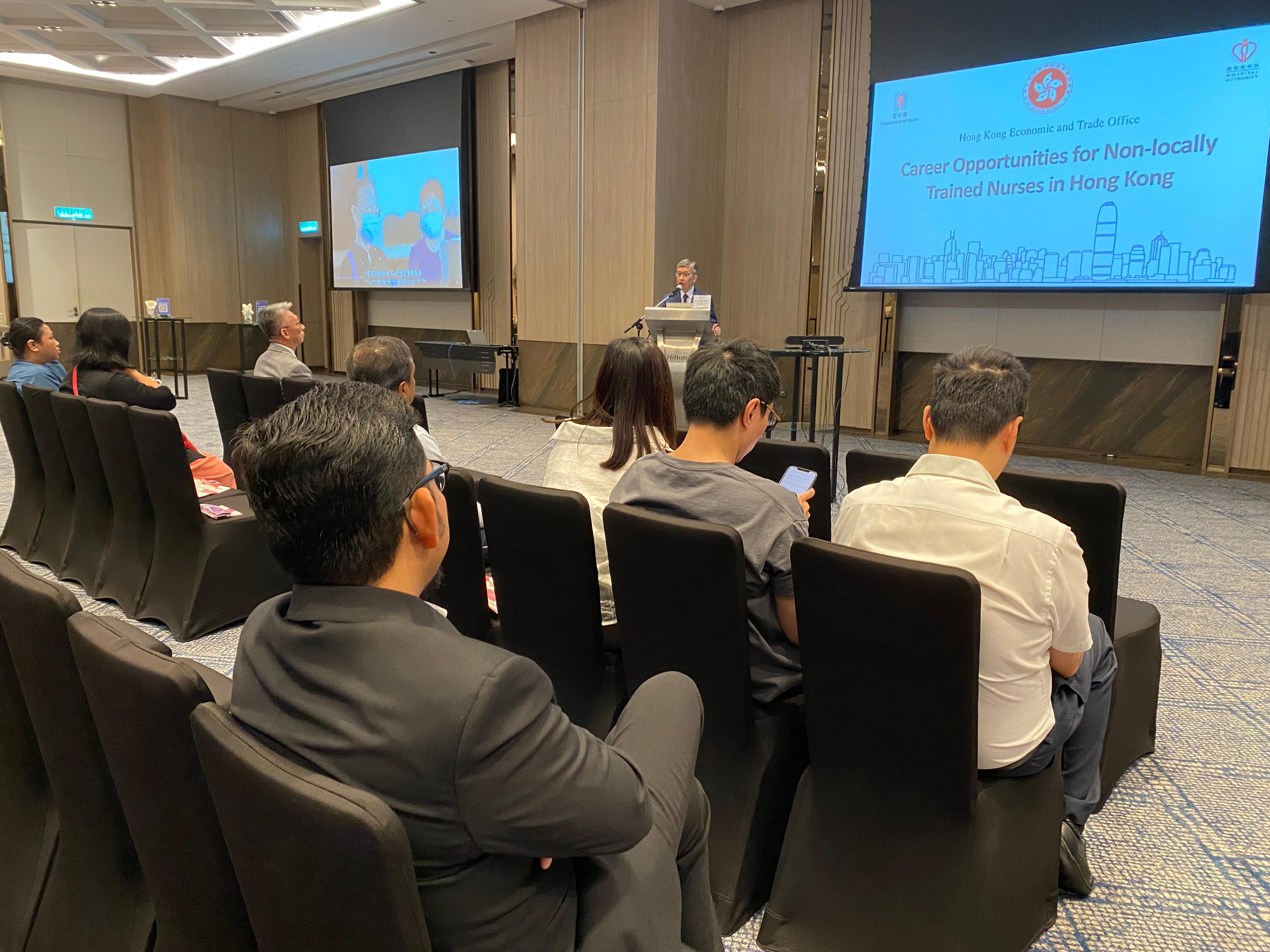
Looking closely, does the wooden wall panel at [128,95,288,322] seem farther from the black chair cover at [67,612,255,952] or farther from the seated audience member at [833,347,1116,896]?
the black chair cover at [67,612,255,952]

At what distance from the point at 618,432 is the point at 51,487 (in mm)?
3108

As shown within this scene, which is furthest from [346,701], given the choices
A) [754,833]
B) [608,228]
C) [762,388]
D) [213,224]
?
[213,224]

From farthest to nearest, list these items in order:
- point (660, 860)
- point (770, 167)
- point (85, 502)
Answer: point (770, 167) → point (85, 502) → point (660, 860)

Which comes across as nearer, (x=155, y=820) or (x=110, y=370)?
(x=155, y=820)

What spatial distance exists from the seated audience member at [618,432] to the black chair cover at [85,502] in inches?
91.5

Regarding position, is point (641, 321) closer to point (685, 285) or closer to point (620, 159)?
point (685, 285)

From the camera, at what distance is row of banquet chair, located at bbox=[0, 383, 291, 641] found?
3.30 m

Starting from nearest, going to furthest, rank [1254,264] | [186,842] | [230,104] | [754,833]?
[186,842], [754,833], [1254,264], [230,104]

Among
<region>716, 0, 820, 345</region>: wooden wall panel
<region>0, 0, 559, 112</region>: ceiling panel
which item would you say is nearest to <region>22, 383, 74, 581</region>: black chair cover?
<region>0, 0, 559, 112</region>: ceiling panel

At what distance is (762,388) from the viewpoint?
6.69 ft

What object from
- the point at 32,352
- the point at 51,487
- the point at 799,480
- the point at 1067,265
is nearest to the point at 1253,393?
the point at 1067,265

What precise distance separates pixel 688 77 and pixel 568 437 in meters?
7.17

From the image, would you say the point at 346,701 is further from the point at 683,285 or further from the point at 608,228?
the point at 608,228

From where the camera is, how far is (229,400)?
4688 millimetres
